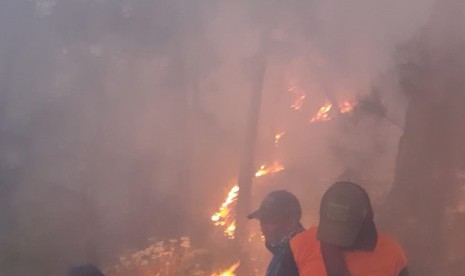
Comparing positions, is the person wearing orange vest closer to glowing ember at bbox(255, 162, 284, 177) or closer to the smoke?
the smoke

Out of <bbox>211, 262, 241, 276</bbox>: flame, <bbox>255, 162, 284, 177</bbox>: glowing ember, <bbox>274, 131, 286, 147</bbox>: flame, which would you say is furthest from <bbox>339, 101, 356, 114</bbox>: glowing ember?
<bbox>211, 262, 241, 276</bbox>: flame

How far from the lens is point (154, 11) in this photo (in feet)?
39.7

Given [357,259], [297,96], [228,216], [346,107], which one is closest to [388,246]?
[357,259]

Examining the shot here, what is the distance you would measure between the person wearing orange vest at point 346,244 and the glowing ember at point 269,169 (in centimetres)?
885

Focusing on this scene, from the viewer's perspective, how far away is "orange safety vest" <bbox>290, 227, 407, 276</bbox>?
2.28 m

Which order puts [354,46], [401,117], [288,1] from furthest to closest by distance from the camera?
[288,1], [354,46], [401,117]

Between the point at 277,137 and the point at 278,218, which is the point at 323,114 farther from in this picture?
the point at 278,218

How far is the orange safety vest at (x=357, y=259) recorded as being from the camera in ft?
7.47

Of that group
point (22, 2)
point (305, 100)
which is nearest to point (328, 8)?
point (305, 100)

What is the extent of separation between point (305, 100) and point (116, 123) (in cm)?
419

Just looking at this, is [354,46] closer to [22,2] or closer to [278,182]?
[278,182]

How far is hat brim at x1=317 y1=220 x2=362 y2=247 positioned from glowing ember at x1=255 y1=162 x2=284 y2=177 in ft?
29.2

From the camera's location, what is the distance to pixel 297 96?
11750 mm

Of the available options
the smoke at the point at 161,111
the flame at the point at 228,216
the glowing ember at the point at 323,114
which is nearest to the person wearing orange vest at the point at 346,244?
the smoke at the point at 161,111
